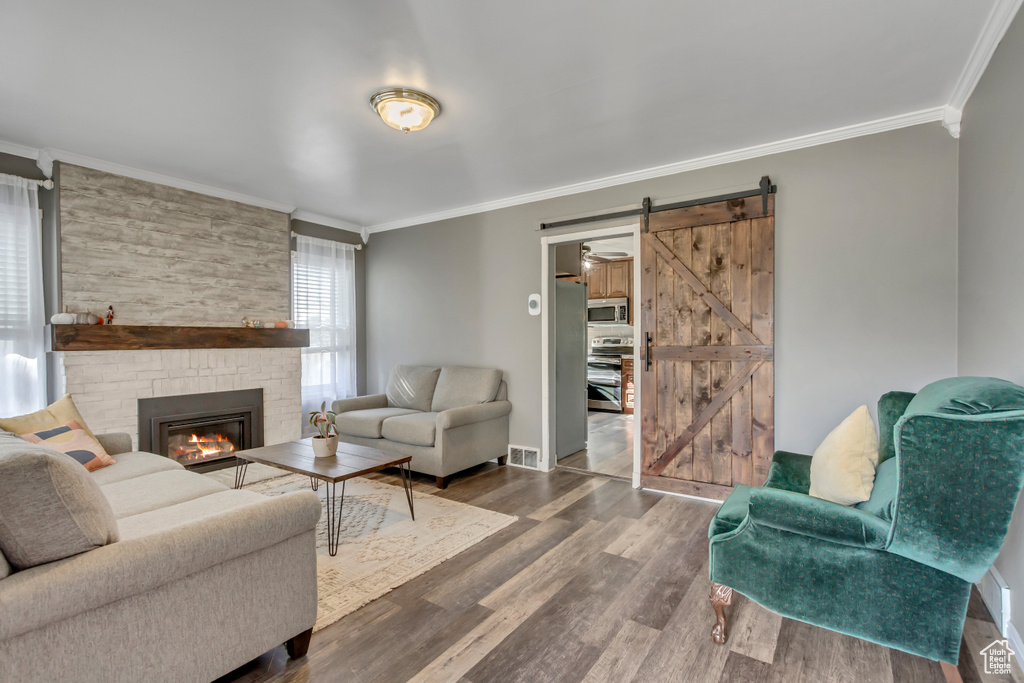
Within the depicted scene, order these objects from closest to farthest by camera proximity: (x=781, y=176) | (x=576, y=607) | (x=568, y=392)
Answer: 1. (x=576, y=607)
2. (x=781, y=176)
3. (x=568, y=392)

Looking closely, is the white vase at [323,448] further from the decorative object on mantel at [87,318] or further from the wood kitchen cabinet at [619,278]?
the wood kitchen cabinet at [619,278]

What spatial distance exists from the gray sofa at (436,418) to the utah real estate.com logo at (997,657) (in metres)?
3.20

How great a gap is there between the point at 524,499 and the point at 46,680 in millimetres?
2791

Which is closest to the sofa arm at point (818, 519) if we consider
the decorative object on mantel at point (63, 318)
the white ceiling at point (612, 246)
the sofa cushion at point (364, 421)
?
the sofa cushion at point (364, 421)

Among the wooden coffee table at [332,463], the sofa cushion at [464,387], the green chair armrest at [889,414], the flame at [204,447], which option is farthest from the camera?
the sofa cushion at [464,387]

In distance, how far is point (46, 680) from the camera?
4.11 ft

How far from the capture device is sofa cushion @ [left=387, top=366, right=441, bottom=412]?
16.5 feet

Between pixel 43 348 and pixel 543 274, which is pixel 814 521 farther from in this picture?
pixel 43 348

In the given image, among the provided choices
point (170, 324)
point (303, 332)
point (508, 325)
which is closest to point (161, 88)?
point (170, 324)

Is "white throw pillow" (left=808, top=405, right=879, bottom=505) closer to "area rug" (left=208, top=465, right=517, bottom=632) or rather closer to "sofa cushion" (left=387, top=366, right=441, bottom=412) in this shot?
"area rug" (left=208, top=465, right=517, bottom=632)

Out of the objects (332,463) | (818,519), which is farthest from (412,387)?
(818,519)

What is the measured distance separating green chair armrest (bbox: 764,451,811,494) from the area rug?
1642 mm

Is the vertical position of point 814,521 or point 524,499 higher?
point 814,521

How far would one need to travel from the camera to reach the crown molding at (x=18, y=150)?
341cm
